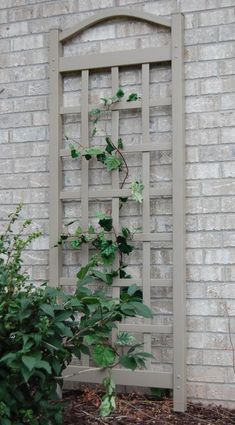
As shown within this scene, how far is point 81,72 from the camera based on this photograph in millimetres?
3258

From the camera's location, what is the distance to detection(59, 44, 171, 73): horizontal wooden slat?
3086 mm

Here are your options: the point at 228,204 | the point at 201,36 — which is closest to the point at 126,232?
the point at 228,204

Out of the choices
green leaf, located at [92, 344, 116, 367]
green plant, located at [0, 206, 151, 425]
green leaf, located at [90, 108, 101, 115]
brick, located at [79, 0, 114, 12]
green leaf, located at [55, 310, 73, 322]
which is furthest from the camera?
brick, located at [79, 0, 114, 12]

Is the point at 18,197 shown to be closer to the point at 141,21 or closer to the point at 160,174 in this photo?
the point at 160,174

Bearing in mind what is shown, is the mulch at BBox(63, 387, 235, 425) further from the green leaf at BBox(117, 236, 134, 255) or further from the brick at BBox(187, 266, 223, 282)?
the green leaf at BBox(117, 236, 134, 255)

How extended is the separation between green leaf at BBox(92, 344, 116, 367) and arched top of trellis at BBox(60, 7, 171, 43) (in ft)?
5.58

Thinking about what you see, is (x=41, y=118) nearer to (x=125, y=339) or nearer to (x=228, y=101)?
(x=228, y=101)

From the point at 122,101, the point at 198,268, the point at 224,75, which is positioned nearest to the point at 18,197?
the point at 122,101

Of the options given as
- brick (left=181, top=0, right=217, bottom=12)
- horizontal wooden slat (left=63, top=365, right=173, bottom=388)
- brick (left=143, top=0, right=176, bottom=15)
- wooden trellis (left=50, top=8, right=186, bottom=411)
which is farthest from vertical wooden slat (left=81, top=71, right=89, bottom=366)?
brick (left=181, top=0, right=217, bottom=12)

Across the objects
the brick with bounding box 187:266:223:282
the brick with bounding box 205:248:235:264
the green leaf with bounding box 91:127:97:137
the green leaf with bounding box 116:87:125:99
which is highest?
the green leaf with bounding box 116:87:125:99

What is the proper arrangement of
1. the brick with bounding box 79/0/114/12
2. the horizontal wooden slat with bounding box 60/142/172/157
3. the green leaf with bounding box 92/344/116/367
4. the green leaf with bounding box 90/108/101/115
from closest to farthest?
the green leaf with bounding box 92/344/116/367 < the horizontal wooden slat with bounding box 60/142/172/157 < the green leaf with bounding box 90/108/101/115 < the brick with bounding box 79/0/114/12

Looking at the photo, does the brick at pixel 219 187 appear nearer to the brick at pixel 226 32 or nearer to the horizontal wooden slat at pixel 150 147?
the horizontal wooden slat at pixel 150 147

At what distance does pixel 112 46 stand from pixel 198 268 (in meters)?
1.31

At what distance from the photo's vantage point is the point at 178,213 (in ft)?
9.85
